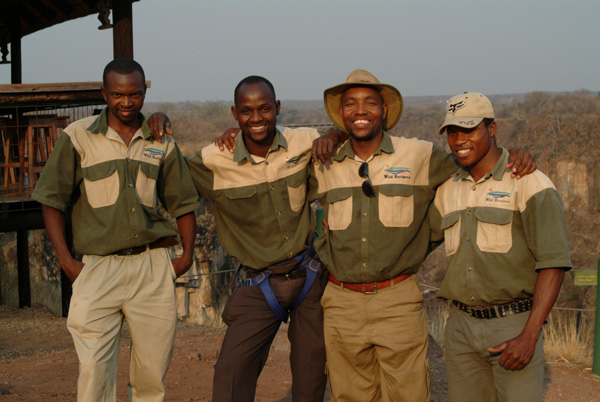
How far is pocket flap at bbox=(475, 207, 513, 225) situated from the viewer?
3.54 metres

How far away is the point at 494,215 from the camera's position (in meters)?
3.58

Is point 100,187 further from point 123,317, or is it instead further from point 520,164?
point 520,164

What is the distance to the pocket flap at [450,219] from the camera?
374 centimetres

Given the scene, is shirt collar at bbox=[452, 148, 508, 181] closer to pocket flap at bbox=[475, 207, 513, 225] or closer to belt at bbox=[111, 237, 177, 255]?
pocket flap at bbox=[475, 207, 513, 225]

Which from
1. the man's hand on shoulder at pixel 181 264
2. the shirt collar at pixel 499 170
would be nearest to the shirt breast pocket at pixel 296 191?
the man's hand on shoulder at pixel 181 264

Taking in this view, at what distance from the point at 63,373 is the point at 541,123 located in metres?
32.1

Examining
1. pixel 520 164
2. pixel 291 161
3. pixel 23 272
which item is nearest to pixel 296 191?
pixel 291 161

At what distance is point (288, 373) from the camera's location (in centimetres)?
654

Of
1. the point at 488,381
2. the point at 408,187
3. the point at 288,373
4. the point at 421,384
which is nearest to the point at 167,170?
the point at 408,187

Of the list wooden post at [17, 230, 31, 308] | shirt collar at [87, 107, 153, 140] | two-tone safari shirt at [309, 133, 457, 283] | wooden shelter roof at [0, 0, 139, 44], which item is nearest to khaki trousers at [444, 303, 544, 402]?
two-tone safari shirt at [309, 133, 457, 283]

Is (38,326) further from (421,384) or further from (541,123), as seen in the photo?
(541,123)

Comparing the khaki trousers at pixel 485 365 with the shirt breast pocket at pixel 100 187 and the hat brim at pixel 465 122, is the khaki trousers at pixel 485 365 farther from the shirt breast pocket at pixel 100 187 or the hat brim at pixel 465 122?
the shirt breast pocket at pixel 100 187

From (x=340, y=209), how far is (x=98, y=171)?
1.47 metres

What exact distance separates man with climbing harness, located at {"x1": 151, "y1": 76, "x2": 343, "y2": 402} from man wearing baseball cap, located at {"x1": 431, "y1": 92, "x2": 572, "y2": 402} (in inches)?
35.7
